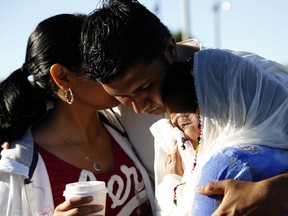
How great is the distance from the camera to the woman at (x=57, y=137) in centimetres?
209

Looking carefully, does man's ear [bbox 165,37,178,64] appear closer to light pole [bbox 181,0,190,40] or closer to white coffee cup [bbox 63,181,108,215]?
white coffee cup [bbox 63,181,108,215]

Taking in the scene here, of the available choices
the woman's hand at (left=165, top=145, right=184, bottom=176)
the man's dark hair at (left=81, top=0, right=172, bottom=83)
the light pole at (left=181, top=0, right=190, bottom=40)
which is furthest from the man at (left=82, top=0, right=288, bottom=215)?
the light pole at (left=181, top=0, right=190, bottom=40)

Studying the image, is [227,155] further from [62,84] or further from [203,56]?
[62,84]

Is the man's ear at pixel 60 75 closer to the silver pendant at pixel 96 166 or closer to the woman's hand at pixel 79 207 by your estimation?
the silver pendant at pixel 96 166

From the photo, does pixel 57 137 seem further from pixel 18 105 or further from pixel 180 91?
pixel 180 91

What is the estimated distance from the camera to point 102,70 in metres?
1.73

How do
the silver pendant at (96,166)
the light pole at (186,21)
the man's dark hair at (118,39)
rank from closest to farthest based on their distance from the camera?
the man's dark hair at (118,39), the silver pendant at (96,166), the light pole at (186,21)

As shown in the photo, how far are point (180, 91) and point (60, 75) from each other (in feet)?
2.91

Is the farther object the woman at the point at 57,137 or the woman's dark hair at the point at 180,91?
the woman at the point at 57,137

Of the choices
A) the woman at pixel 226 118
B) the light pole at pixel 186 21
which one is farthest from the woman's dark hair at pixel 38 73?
the light pole at pixel 186 21

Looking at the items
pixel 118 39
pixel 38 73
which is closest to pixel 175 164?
pixel 118 39

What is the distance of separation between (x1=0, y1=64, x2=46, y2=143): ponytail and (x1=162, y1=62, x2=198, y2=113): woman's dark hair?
95 cm

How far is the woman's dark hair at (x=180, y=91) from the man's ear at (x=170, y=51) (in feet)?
0.60

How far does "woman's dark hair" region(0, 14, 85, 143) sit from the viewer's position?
7.30 feet
